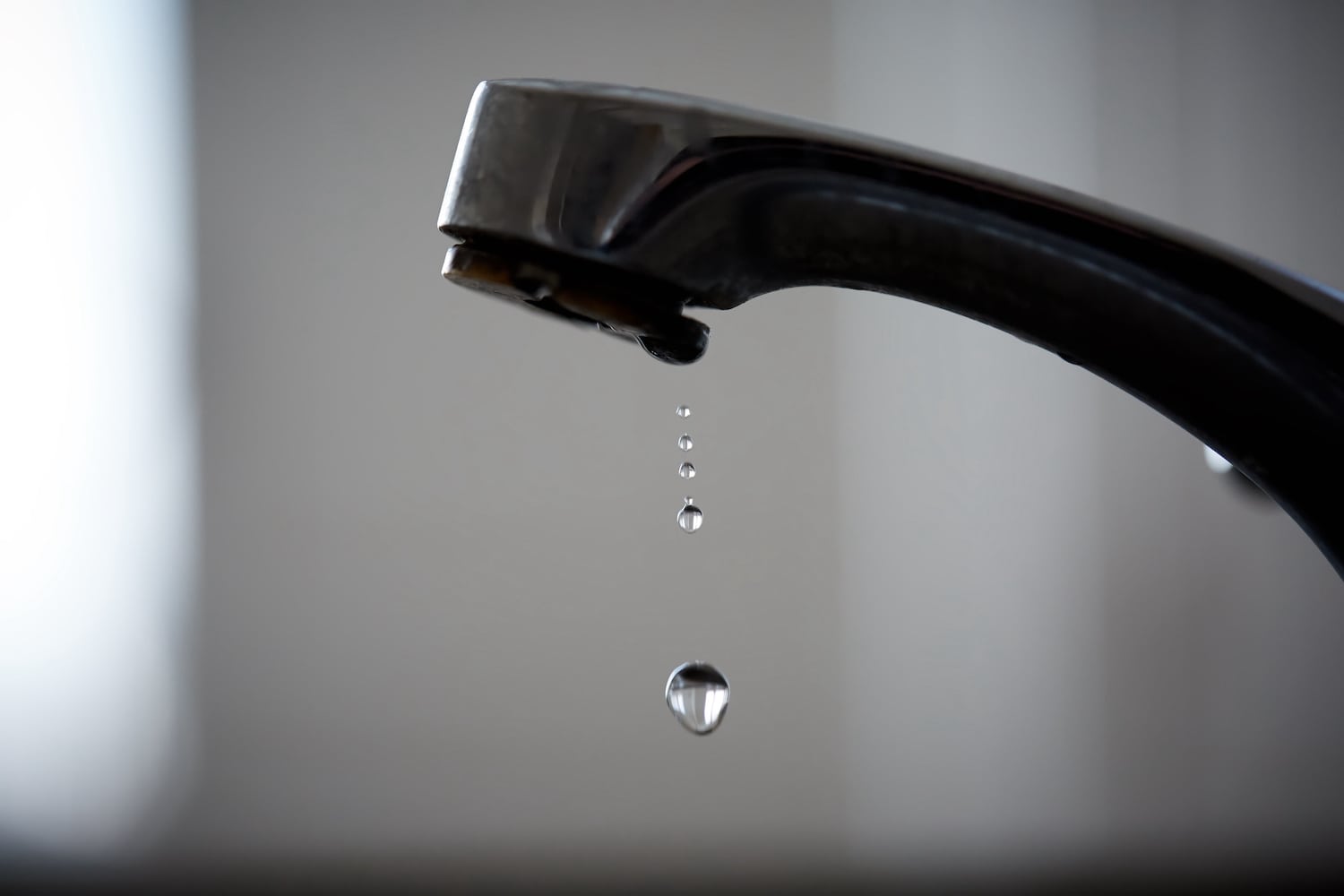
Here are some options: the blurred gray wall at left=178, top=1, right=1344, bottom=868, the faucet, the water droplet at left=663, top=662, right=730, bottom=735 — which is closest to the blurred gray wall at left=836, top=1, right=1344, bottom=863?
the blurred gray wall at left=178, top=1, right=1344, bottom=868

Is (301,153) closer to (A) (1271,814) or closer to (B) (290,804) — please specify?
(B) (290,804)

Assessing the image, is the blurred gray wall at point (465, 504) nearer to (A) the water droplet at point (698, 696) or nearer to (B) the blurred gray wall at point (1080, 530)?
(B) the blurred gray wall at point (1080, 530)

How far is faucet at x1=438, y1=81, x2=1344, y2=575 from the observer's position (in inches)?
A: 5.1

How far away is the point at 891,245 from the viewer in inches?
5.3

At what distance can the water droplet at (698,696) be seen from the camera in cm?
29

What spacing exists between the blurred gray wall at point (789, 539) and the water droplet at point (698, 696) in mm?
839

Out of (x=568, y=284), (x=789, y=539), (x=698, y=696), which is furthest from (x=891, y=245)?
(x=789, y=539)

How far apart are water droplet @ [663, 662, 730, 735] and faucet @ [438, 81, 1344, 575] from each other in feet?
0.59

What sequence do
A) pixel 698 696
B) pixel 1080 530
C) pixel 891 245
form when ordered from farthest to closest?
pixel 1080 530, pixel 698 696, pixel 891 245

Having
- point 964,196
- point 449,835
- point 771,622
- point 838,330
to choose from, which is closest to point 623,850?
point 449,835

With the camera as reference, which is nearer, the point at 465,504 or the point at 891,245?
the point at 891,245

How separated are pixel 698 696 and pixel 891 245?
0.62 feet

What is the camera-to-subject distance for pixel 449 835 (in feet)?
3.74

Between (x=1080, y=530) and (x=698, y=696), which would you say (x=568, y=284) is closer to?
(x=698, y=696)
